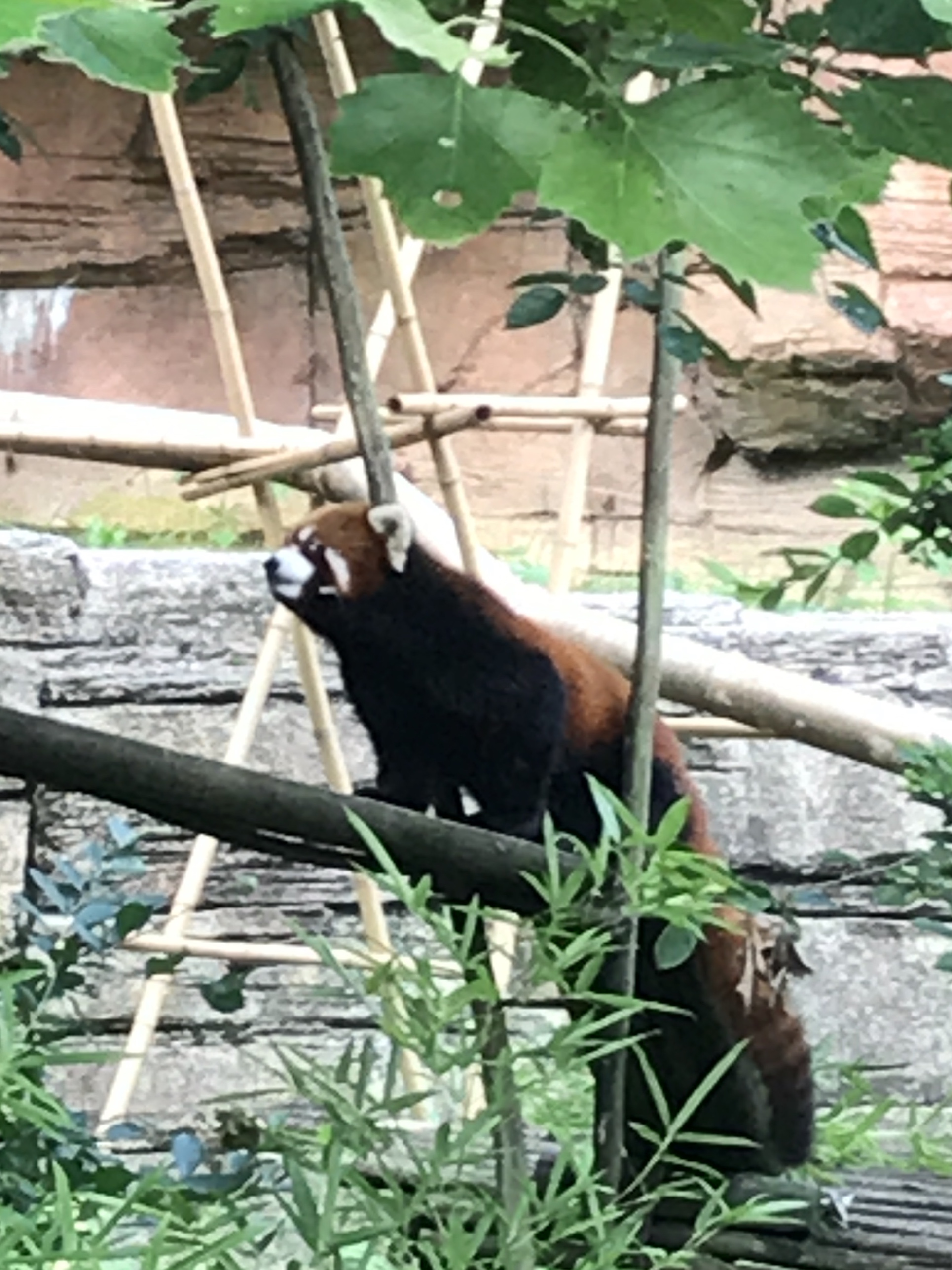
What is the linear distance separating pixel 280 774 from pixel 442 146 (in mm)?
1794

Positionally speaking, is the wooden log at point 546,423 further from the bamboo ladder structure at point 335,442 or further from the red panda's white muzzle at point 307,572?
the red panda's white muzzle at point 307,572

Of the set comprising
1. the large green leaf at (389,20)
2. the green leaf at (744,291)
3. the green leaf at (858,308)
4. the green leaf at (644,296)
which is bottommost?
the green leaf at (858,308)

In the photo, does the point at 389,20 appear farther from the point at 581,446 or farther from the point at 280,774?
the point at 280,774

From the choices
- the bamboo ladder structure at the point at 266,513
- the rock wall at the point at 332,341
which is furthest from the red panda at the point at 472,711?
the rock wall at the point at 332,341

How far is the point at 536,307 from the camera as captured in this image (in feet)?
2.36

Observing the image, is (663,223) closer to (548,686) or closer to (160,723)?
(548,686)

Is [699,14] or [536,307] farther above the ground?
[699,14]

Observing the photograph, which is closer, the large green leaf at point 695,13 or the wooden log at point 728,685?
the large green leaf at point 695,13

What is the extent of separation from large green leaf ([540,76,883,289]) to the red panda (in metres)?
0.56

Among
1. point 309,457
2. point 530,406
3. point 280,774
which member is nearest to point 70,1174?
point 309,457

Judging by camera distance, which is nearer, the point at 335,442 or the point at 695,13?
the point at 695,13

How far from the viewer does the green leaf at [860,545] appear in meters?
1.03

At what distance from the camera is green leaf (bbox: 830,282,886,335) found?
2.53 ft

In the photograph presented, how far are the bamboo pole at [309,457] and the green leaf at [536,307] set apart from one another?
1.62 ft
